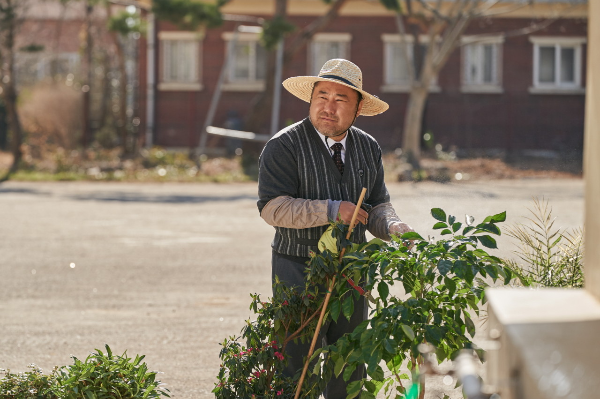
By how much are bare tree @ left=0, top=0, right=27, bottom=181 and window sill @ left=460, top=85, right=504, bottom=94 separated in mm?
13614

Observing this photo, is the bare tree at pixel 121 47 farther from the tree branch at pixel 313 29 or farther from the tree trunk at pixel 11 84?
the tree branch at pixel 313 29

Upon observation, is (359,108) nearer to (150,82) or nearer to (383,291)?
(383,291)

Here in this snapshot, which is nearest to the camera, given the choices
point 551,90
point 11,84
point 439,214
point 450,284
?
point 450,284

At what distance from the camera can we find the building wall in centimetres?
2892

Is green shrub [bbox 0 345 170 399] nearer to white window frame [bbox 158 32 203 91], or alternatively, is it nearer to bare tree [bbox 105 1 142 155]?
bare tree [bbox 105 1 142 155]

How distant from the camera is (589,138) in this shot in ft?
8.05

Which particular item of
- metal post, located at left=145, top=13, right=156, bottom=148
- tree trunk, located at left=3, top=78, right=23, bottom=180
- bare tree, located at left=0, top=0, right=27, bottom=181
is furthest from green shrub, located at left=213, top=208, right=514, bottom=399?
metal post, located at left=145, top=13, right=156, bottom=148

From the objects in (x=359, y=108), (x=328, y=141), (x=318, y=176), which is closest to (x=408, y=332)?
(x=318, y=176)

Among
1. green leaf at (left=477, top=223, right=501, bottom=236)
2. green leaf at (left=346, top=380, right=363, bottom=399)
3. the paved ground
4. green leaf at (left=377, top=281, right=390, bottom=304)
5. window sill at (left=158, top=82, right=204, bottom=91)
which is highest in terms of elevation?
window sill at (left=158, top=82, right=204, bottom=91)

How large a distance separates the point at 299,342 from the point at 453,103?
25.9 meters

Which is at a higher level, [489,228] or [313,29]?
[313,29]

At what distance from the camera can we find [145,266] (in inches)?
403

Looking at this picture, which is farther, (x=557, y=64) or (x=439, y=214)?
(x=557, y=64)

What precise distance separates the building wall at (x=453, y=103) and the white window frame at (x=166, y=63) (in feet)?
0.55
